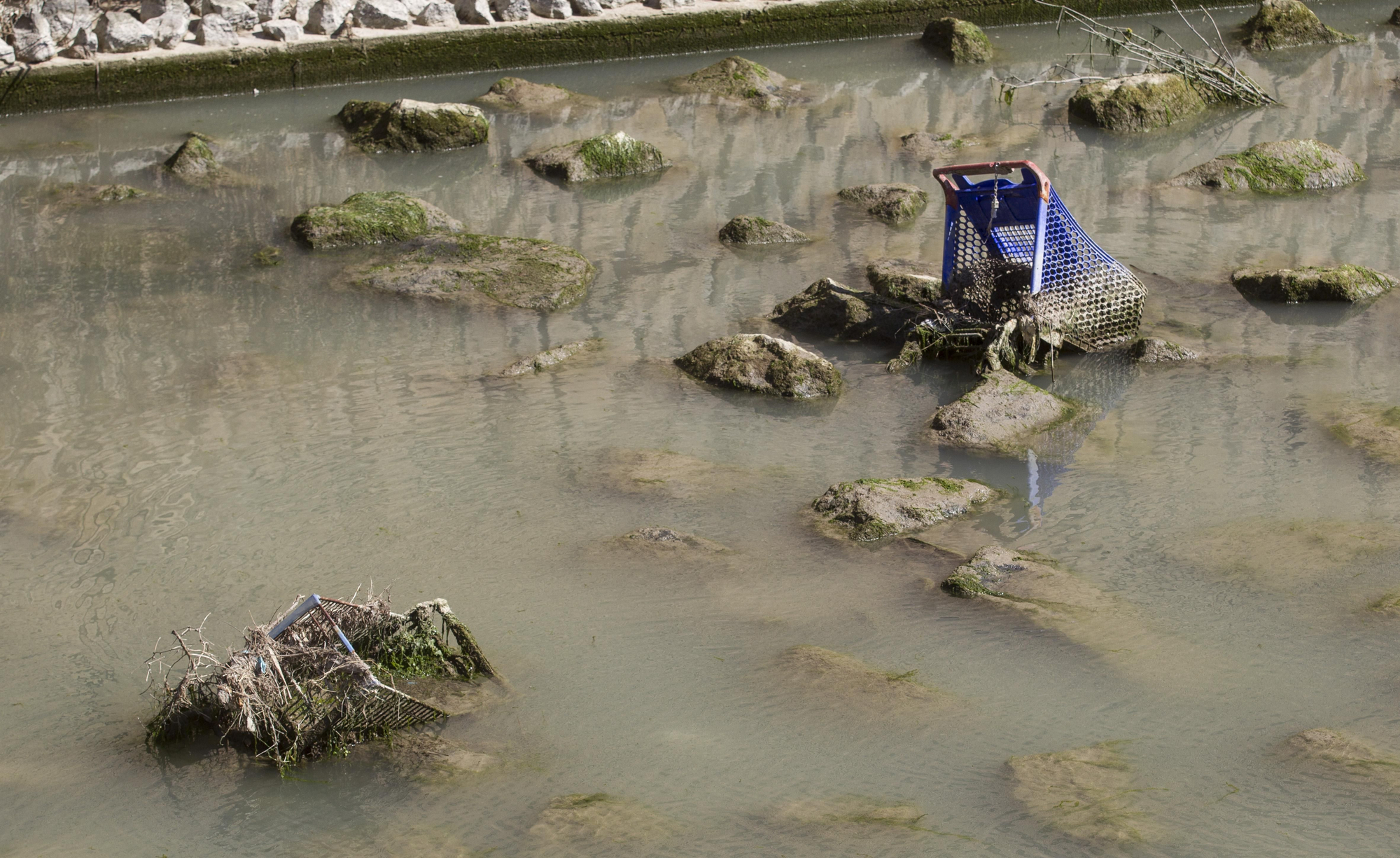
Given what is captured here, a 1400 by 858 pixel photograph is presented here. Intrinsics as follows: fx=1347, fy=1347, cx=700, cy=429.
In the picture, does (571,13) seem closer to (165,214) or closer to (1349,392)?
(165,214)

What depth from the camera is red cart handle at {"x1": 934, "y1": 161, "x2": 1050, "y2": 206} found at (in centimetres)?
761

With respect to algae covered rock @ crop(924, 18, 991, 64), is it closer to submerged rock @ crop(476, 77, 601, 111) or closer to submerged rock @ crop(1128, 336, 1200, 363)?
submerged rock @ crop(476, 77, 601, 111)

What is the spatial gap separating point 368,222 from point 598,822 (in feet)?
21.4

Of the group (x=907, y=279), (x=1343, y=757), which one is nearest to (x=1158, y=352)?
(x=907, y=279)

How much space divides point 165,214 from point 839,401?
5.98m

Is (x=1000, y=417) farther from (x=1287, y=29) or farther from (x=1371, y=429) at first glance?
(x=1287, y=29)

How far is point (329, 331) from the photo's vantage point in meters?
8.48

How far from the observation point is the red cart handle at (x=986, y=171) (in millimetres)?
7605

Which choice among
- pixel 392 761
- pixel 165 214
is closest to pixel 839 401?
pixel 392 761

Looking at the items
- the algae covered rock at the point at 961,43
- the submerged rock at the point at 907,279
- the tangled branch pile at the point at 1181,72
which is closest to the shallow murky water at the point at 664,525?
the submerged rock at the point at 907,279

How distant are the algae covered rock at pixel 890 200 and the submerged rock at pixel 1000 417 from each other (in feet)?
10.4

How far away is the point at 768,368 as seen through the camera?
7633mm

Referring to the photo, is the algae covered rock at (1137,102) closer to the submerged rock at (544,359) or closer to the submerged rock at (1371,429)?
the submerged rock at (1371,429)

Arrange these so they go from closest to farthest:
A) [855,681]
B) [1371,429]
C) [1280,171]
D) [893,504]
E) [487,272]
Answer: [855,681] → [893,504] → [1371,429] → [487,272] → [1280,171]
